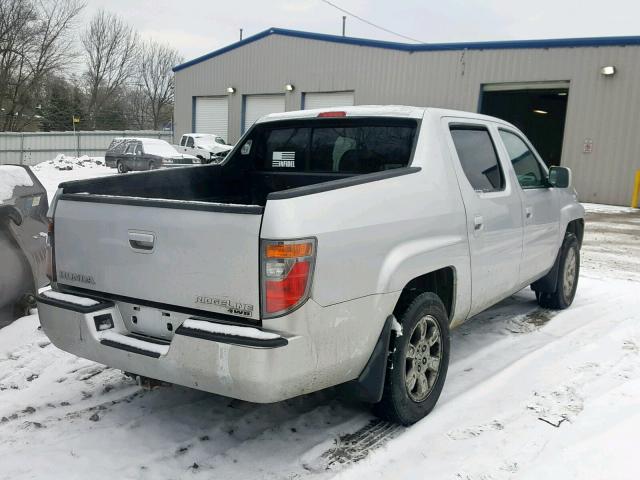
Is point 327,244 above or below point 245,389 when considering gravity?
above

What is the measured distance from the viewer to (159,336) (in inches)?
120

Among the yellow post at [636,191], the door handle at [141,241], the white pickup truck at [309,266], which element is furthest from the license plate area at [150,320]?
the yellow post at [636,191]

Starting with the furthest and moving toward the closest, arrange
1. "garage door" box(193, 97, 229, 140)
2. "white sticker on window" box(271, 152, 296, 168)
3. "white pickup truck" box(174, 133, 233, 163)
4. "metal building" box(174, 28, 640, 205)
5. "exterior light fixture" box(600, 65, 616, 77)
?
"garage door" box(193, 97, 229, 140), "white pickup truck" box(174, 133, 233, 163), "metal building" box(174, 28, 640, 205), "exterior light fixture" box(600, 65, 616, 77), "white sticker on window" box(271, 152, 296, 168)

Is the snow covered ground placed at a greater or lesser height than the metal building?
lesser

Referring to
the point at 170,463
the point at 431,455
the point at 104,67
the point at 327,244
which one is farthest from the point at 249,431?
the point at 104,67

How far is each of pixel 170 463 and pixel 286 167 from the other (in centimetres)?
235

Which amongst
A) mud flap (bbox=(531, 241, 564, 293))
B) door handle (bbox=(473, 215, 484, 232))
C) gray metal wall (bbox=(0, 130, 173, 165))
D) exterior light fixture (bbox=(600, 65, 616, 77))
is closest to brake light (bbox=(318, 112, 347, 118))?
door handle (bbox=(473, 215, 484, 232))

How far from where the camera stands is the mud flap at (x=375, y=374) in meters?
3.12

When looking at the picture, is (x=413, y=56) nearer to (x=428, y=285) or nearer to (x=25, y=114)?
(x=428, y=285)

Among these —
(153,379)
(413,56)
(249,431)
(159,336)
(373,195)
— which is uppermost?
(413,56)

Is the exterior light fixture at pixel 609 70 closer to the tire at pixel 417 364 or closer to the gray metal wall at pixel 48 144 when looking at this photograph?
the tire at pixel 417 364

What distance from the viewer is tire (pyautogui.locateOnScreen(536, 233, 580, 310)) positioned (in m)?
5.88

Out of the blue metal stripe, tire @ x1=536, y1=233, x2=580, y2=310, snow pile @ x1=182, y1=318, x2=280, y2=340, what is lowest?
tire @ x1=536, y1=233, x2=580, y2=310

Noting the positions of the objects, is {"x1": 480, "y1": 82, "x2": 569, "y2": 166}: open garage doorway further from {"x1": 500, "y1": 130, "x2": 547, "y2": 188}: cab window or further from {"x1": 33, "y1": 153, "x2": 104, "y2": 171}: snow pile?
{"x1": 33, "y1": 153, "x2": 104, "y2": 171}: snow pile
